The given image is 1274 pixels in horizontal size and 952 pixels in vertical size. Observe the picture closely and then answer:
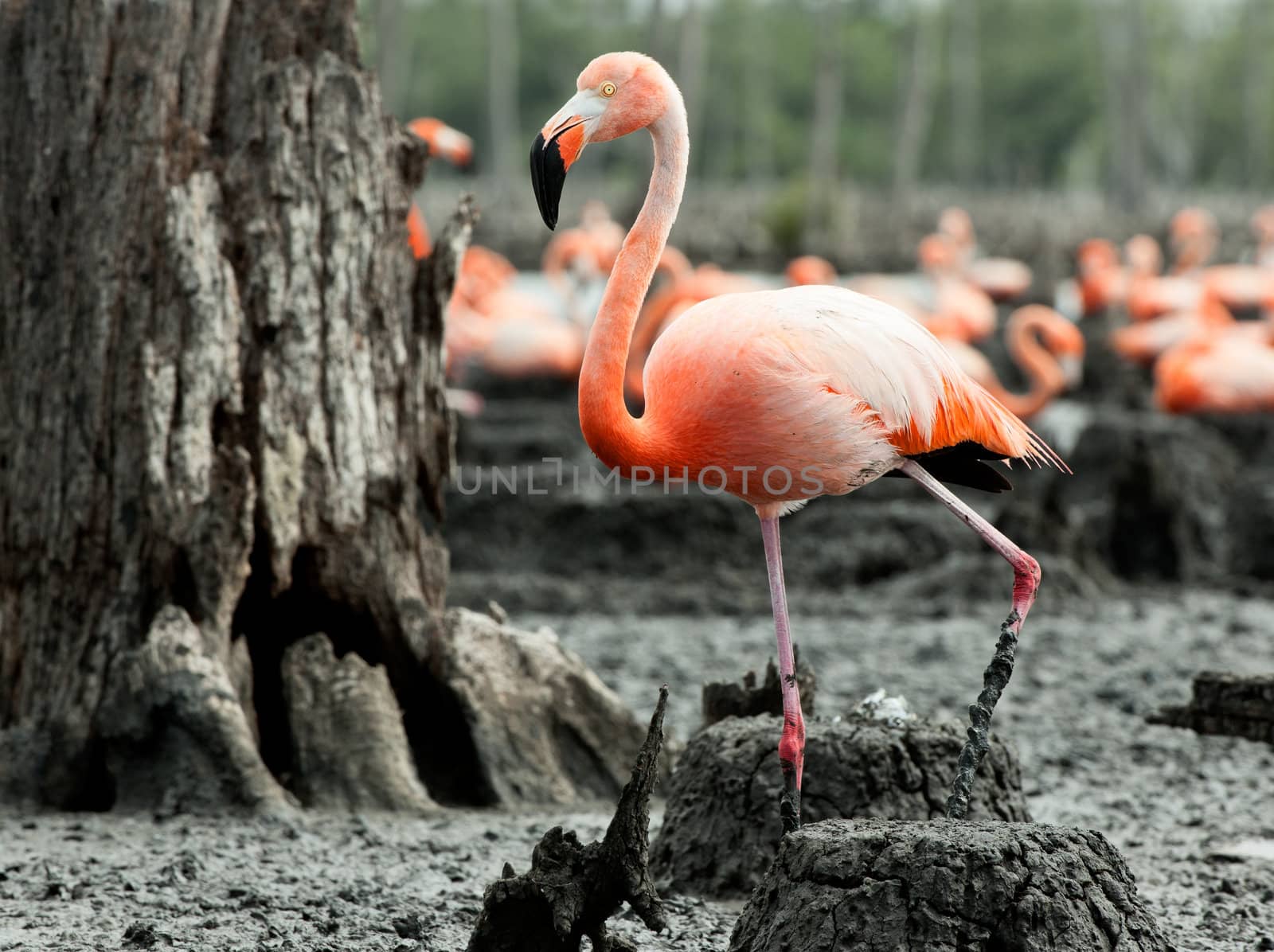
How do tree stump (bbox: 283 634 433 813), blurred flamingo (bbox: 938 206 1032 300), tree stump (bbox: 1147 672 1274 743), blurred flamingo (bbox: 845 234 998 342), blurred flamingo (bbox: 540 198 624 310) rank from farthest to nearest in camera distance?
1. blurred flamingo (bbox: 938 206 1032 300)
2. blurred flamingo (bbox: 540 198 624 310)
3. blurred flamingo (bbox: 845 234 998 342)
4. tree stump (bbox: 283 634 433 813)
5. tree stump (bbox: 1147 672 1274 743)

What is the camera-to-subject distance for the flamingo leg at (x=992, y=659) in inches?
130

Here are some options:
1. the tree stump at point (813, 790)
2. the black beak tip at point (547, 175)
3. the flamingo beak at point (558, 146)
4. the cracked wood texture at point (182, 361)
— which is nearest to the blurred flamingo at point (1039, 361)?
the cracked wood texture at point (182, 361)

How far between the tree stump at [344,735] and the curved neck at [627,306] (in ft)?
5.02

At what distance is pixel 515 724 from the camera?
192 inches

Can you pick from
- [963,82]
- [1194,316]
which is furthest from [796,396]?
[963,82]

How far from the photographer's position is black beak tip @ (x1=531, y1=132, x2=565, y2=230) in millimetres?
3150

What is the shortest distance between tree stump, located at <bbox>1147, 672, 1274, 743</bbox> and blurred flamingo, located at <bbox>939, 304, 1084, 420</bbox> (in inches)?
265

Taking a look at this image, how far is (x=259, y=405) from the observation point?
456 cm

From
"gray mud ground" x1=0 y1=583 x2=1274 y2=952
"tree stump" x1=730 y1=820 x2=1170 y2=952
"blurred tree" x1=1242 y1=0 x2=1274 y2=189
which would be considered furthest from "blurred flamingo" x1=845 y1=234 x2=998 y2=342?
"blurred tree" x1=1242 y1=0 x2=1274 y2=189

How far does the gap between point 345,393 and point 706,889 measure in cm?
177

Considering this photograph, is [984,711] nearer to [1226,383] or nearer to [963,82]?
[1226,383]

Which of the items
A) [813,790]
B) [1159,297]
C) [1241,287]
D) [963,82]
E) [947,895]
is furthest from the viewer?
[963,82]

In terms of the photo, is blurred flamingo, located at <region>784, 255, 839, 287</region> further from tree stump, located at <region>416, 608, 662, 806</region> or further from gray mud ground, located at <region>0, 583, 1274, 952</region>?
tree stump, located at <region>416, 608, 662, 806</region>

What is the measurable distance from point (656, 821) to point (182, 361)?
1.86 metres
